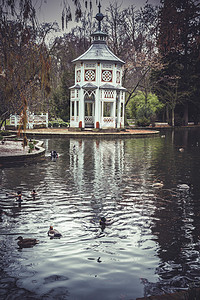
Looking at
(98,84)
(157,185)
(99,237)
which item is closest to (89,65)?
(98,84)

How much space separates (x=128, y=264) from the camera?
18.4 ft

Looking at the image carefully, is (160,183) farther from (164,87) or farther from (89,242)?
(164,87)

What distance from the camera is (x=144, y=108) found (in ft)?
173

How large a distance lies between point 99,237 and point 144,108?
47.1 meters

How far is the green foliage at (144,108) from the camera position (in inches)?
1978

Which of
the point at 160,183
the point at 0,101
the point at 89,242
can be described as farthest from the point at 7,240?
the point at 0,101

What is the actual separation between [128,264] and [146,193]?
16.2 feet

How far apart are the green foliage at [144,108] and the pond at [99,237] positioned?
124 feet

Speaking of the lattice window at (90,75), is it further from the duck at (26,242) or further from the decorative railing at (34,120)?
the duck at (26,242)

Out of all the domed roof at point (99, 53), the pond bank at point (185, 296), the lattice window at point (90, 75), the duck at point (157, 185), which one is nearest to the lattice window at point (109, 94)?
the lattice window at point (90, 75)

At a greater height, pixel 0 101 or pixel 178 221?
pixel 0 101

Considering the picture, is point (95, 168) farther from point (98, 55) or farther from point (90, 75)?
point (98, 55)

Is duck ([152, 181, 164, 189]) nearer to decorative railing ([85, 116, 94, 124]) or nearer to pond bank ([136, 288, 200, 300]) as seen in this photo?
pond bank ([136, 288, 200, 300])

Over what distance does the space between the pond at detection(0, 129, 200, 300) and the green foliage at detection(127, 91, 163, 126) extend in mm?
37684
